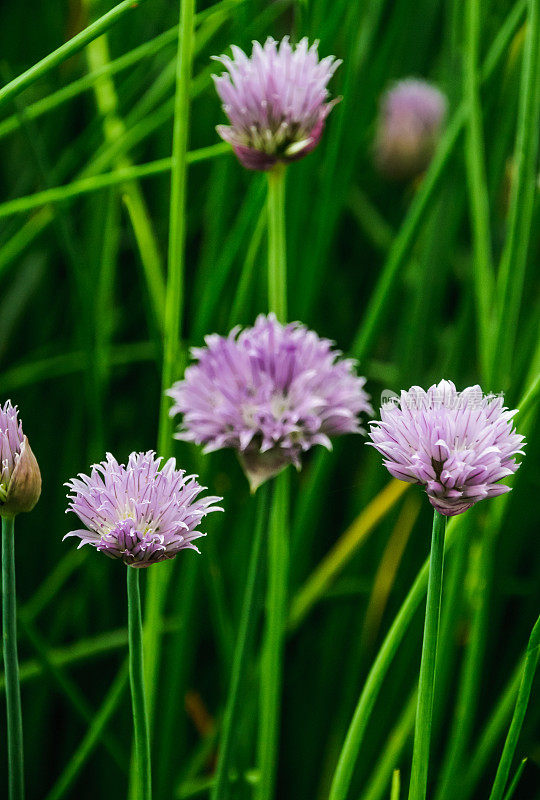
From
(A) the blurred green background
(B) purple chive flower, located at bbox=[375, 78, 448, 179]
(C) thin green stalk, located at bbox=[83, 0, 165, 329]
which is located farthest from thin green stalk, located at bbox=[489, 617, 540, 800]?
(B) purple chive flower, located at bbox=[375, 78, 448, 179]

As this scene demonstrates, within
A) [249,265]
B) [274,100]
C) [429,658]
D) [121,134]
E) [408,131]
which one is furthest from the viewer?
[408,131]

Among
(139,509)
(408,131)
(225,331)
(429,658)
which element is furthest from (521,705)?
(408,131)

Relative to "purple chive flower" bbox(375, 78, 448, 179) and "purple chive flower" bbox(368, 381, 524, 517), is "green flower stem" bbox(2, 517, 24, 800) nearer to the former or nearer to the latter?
"purple chive flower" bbox(368, 381, 524, 517)

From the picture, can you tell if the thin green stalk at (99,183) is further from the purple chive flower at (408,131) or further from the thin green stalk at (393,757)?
the purple chive flower at (408,131)

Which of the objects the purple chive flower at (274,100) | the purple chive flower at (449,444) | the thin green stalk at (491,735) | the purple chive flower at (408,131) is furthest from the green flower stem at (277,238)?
the purple chive flower at (408,131)

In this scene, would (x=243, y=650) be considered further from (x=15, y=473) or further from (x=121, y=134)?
(x=121, y=134)
